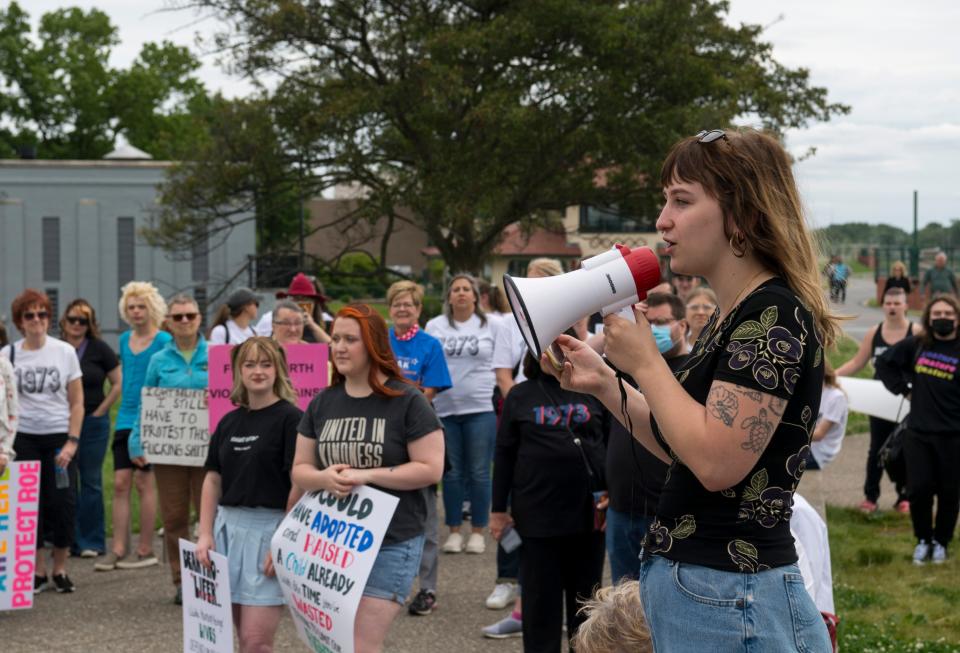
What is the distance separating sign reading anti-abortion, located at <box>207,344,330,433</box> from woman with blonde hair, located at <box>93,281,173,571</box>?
0.94 metres

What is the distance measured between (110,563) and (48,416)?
1.26m

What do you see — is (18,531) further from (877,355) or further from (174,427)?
(877,355)

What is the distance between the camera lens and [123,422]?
8711 millimetres

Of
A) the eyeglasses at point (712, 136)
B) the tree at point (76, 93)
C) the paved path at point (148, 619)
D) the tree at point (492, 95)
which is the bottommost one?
the paved path at point (148, 619)

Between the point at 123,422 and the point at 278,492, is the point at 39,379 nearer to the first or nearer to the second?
the point at 123,422

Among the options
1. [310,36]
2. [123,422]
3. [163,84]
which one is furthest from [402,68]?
[163,84]

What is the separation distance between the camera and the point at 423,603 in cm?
732

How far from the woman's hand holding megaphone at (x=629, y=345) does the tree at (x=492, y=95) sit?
19.3 meters

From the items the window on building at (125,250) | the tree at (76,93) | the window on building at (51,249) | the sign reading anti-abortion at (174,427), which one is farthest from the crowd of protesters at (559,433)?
the tree at (76,93)

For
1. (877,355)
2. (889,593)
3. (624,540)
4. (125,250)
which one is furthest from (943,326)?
(125,250)

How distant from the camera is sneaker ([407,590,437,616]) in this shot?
732 cm

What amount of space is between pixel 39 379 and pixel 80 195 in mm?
30637

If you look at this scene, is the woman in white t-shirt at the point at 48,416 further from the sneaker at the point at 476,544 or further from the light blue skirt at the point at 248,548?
the light blue skirt at the point at 248,548

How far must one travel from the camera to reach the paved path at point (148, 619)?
22.3ft
